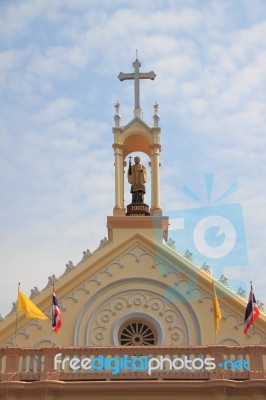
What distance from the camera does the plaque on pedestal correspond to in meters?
36.1

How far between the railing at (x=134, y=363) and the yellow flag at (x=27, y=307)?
5.99 feet

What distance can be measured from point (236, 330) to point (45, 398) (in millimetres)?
8476

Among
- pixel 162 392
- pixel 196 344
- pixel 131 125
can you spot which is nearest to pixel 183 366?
pixel 162 392

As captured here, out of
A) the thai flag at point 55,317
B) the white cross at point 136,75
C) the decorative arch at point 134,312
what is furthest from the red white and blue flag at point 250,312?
the white cross at point 136,75

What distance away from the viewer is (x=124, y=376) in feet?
91.8

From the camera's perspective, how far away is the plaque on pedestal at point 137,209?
119 ft

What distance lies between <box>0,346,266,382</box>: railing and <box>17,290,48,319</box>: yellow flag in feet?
5.99

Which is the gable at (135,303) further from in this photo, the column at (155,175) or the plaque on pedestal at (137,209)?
the column at (155,175)

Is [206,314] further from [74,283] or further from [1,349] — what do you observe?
[1,349]

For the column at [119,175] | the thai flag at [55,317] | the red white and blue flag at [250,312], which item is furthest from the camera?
the column at [119,175]

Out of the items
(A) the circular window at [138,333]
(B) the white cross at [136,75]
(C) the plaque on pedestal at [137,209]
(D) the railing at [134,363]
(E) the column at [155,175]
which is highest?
(B) the white cross at [136,75]

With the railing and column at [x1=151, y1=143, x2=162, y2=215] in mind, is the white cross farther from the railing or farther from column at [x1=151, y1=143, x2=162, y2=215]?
the railing

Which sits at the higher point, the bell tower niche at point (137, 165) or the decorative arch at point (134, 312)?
the bell tower niche at point (137, 165)

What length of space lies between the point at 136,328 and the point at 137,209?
609 centimetres
